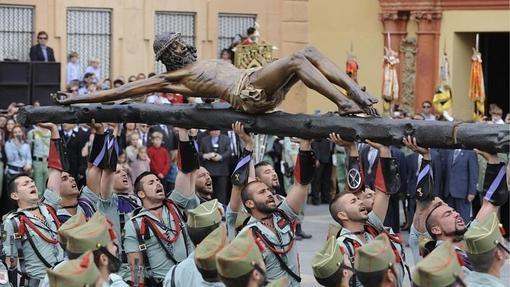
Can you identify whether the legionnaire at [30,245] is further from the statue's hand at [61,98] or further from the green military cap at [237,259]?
Answer: the green military cap at [237,259]

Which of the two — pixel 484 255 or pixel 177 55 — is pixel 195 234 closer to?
pixel 177 55

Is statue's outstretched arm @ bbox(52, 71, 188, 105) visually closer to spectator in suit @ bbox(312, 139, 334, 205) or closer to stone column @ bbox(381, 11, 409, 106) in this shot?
spectator in suit @ bbox(312, 139, 334, 205)

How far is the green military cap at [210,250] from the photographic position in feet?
29.5

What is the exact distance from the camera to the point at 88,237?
8.95 metres

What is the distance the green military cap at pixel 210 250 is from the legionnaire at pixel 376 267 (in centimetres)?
88

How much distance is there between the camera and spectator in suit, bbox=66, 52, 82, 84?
23.7 meters

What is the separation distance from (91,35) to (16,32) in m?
1.62

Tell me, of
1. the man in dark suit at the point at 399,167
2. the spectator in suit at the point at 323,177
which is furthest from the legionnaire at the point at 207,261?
the spectator in suit at the point at 323,177

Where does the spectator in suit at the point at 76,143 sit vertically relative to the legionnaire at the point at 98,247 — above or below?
above

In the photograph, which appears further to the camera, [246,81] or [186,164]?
[186,164]

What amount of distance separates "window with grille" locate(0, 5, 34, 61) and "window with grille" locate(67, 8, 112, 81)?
2.79 feet

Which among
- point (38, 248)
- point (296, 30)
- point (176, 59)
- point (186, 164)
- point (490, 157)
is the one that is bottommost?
point (38, 248)

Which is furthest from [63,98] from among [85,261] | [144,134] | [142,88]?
[144,134]

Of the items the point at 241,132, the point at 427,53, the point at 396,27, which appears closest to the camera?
the point at 241,132
